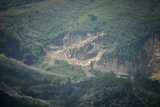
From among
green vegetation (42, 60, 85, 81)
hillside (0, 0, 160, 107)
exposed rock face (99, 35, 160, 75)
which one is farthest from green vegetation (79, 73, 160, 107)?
exposed rock face (99, 35, 160, 75)

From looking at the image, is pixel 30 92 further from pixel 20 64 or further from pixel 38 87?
pixel 20 64

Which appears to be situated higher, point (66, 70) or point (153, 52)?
point (153, 52)

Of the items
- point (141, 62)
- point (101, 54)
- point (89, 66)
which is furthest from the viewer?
point (101, 54)

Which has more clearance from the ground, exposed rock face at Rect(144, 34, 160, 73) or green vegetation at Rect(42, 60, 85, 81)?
exposed rock face at Rect(144, 34, 160, 73)

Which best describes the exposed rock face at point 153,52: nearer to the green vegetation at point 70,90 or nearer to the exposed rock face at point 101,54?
the exposed rock face at point 101,54

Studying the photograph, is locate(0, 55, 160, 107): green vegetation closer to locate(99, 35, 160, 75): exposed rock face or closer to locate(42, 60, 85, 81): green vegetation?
locate(99, 35, 160, 75): exposed rock face

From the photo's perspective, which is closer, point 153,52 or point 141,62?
point 153,52

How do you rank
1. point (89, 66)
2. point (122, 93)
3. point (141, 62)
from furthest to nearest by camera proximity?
point (89, 66) < point (141, 62) < point (122, 93)

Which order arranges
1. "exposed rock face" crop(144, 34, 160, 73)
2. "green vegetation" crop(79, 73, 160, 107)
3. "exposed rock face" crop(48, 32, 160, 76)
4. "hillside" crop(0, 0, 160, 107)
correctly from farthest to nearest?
"exposed rock face" crop(48, 32, 160, 76), "exposed rock face" crop(144, 34, 160, 73), "hillside" crop(0, 0, 160, 107), "green vegetation" crop(79, 73, 160, 107)

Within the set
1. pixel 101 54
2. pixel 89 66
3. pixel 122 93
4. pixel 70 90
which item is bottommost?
pixel 70 90

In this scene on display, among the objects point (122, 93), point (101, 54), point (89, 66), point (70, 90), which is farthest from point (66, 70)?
point (122, 93)

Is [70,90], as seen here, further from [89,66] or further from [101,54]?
[101,54]

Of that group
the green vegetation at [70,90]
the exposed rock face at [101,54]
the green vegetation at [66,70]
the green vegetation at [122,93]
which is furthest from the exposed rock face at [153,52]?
the green vegetation at [66,70]
